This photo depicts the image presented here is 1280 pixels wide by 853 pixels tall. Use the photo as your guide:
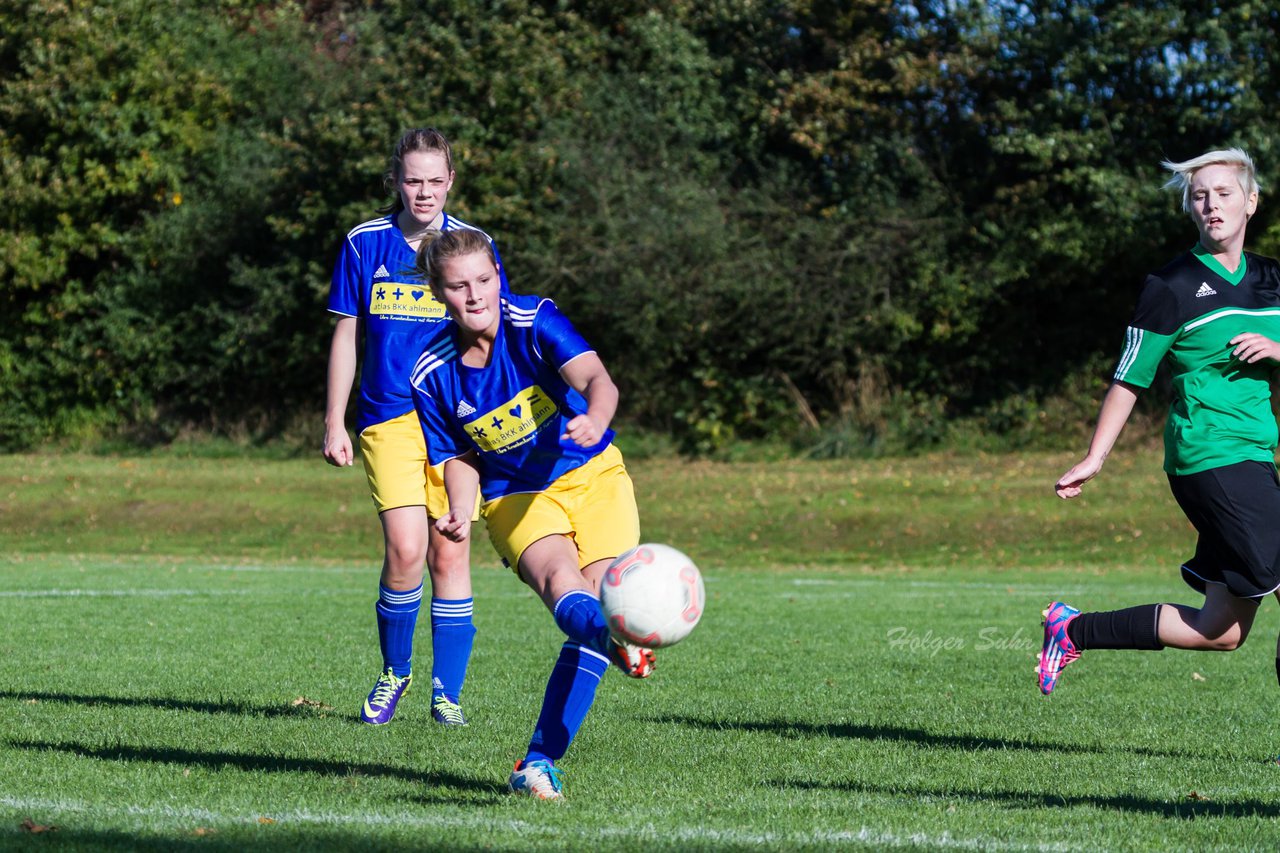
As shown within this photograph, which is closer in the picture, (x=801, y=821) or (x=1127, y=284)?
(x=801, y=821)

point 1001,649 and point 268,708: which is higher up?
point 268,708

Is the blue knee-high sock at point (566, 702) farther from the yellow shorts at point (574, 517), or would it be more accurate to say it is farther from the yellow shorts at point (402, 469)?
the yellow shorts at point (402, 469)

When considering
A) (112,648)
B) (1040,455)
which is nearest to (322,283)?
(1040,455)

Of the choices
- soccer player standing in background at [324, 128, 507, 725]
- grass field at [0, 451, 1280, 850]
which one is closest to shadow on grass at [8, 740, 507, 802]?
grass field at [0, 451, 1280, 850]

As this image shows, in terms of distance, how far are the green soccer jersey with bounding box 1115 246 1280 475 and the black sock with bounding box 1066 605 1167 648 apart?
2.04ft

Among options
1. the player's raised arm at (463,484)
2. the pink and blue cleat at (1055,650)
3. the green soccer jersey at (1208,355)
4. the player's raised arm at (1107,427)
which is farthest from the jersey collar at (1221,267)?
the player's raised arm at (463,484)

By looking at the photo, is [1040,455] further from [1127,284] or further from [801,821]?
[801,821]

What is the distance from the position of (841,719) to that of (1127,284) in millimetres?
21066

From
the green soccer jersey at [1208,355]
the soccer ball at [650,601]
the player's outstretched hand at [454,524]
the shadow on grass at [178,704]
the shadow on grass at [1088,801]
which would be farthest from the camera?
the shadow on grass at [178,704]

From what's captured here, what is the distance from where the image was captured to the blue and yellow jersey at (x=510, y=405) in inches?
188

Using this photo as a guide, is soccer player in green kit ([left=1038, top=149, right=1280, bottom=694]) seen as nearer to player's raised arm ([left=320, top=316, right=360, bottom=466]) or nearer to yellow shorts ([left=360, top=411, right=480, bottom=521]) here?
yellow shorts ([left=360, top=411, right=480, bottom=521])

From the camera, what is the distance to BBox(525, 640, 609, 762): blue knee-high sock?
4473 mm

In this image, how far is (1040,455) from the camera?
24578 mm

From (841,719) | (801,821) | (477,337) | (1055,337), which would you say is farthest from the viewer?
(1055,337)
